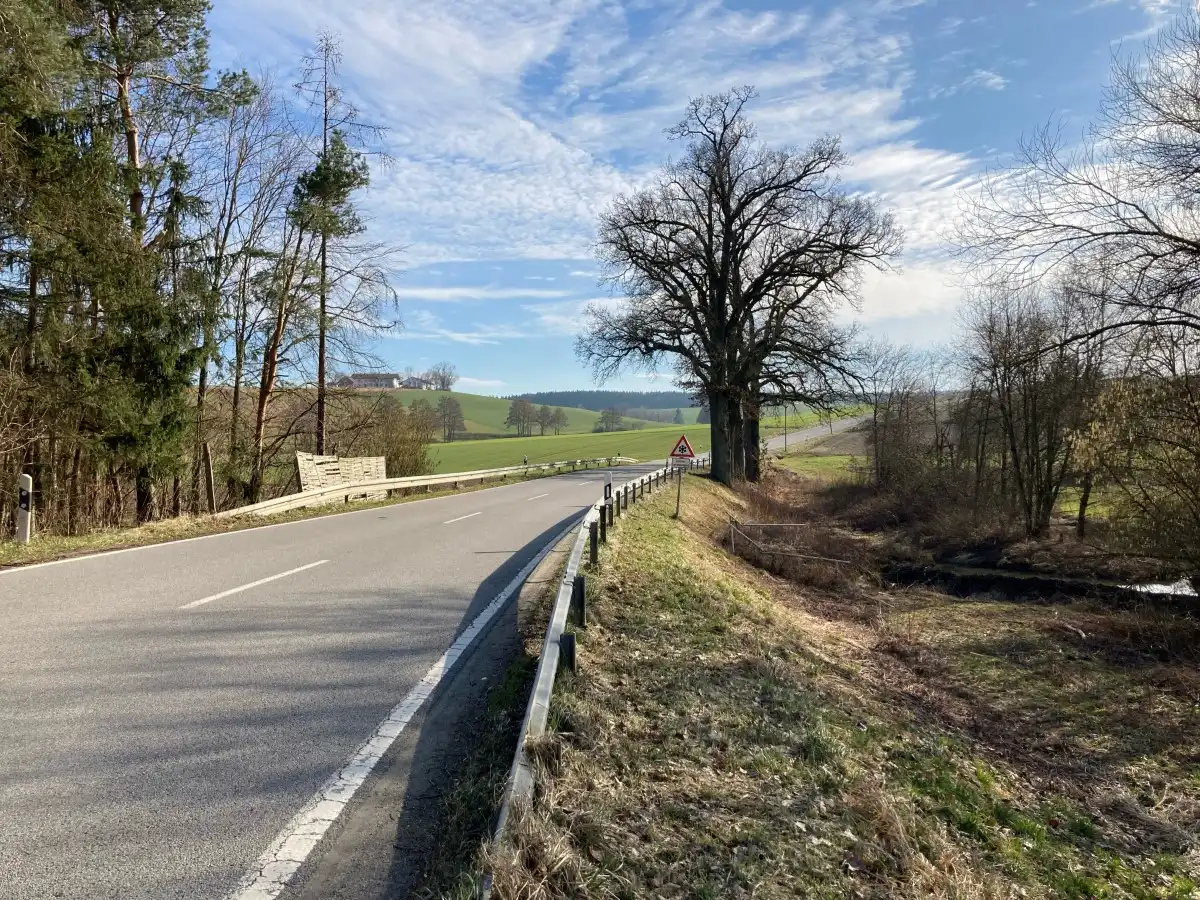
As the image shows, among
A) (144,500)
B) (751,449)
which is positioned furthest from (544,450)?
(144,500)

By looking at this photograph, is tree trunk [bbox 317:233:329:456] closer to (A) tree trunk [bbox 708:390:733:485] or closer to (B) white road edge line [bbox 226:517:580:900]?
(A) tree trunk [bbox 708:390:733:485]

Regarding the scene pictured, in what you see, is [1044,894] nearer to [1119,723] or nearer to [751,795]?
[751,795]

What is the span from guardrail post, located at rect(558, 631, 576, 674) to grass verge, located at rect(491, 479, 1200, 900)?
0.74 ft

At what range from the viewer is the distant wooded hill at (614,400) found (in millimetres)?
166375

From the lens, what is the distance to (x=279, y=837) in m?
3.24

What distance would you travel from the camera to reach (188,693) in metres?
4.86

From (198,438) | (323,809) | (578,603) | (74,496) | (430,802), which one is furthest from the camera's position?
(198,438)

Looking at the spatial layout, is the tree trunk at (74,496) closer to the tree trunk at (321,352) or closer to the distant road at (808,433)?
the tree trunk at (321,352)

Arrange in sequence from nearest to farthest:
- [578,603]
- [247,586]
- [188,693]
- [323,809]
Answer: [323,809] → [188,693] → [578,603] → [247,586]

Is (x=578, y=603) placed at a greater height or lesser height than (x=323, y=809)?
greater

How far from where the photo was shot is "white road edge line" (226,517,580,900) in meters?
2.93

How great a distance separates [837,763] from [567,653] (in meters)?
2.05

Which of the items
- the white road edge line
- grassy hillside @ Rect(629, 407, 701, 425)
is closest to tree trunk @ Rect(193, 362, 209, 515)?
the white road edge line

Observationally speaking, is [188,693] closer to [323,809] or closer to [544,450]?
[323,809]
